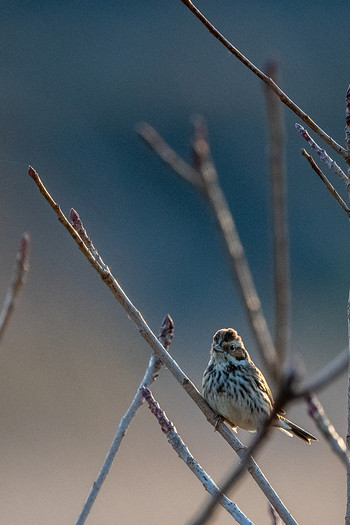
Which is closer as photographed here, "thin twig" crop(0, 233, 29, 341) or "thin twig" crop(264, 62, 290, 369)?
"thin twig" crop(264, 62, 290, 369)

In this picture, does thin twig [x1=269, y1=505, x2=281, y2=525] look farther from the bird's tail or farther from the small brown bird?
the bird's tail

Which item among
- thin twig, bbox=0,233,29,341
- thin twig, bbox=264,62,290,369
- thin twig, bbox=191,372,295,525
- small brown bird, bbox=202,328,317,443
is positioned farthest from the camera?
small brown bird, bbox=202,328,317,443

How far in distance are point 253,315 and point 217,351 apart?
324 cm

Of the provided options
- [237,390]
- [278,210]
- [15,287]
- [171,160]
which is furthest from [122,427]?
[237,390]

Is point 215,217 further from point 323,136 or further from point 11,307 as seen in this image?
point 11,307

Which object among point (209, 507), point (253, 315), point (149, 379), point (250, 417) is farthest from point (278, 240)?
point (250, 417)

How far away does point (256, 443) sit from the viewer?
1.16m

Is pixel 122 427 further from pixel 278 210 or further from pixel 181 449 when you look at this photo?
pixel 278 210

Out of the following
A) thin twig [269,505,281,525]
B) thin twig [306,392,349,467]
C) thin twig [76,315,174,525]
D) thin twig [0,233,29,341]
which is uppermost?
thin twig [0,233,29,341]

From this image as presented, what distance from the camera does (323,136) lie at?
7.14 ft

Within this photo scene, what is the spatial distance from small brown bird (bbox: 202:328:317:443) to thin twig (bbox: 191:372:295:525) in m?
3.39

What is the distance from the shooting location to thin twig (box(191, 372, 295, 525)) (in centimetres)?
105

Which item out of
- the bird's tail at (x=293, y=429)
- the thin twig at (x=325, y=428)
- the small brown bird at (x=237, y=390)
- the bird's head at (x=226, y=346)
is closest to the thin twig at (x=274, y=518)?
the thin twig at (x=325, y=428)

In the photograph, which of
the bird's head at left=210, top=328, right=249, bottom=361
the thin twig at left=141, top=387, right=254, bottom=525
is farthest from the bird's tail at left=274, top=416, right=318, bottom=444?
→ the thin twig at left=141, top=387, right=254, bottom=525
